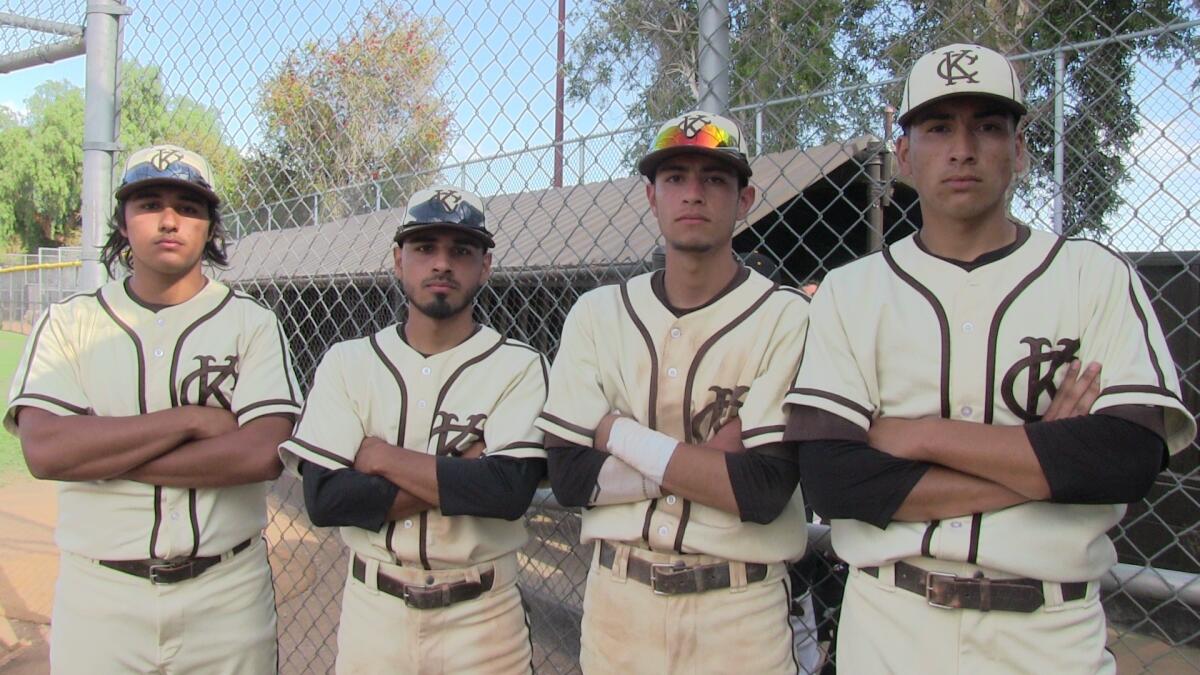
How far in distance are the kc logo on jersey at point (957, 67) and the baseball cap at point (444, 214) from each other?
1.19 m

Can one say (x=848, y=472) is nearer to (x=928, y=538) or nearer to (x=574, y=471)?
(x=928, y=538)

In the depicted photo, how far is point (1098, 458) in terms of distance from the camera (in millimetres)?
1423

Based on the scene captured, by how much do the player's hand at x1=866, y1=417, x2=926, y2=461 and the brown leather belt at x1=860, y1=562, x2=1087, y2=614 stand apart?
0.76ft

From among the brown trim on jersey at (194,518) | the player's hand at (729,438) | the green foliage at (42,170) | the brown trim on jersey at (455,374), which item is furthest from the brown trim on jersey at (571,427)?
the green foliage at (42,170)

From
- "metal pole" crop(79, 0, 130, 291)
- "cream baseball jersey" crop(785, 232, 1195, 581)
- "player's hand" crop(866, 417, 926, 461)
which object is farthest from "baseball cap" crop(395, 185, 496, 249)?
"metal pole" crop(79, 0, 130, 291)

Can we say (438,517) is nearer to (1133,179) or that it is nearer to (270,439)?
(270,439)

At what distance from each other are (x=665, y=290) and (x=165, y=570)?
155cm

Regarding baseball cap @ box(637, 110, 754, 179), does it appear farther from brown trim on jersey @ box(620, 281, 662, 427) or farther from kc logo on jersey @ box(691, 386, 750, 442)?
kc logo on jersey @ box(691, 386, 750, 442)

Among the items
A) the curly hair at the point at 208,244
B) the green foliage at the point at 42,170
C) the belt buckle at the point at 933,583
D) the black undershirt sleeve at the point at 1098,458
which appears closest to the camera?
the black undershirt sleeve at the point at 1098,458

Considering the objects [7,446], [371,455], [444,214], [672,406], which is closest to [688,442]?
[672,406]

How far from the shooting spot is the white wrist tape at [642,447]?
1776mm

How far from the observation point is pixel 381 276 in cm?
431

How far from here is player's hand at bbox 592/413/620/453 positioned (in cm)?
190

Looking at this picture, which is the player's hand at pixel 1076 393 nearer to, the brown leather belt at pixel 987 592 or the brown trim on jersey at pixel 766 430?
the brown leather belt at pixel 987 592
